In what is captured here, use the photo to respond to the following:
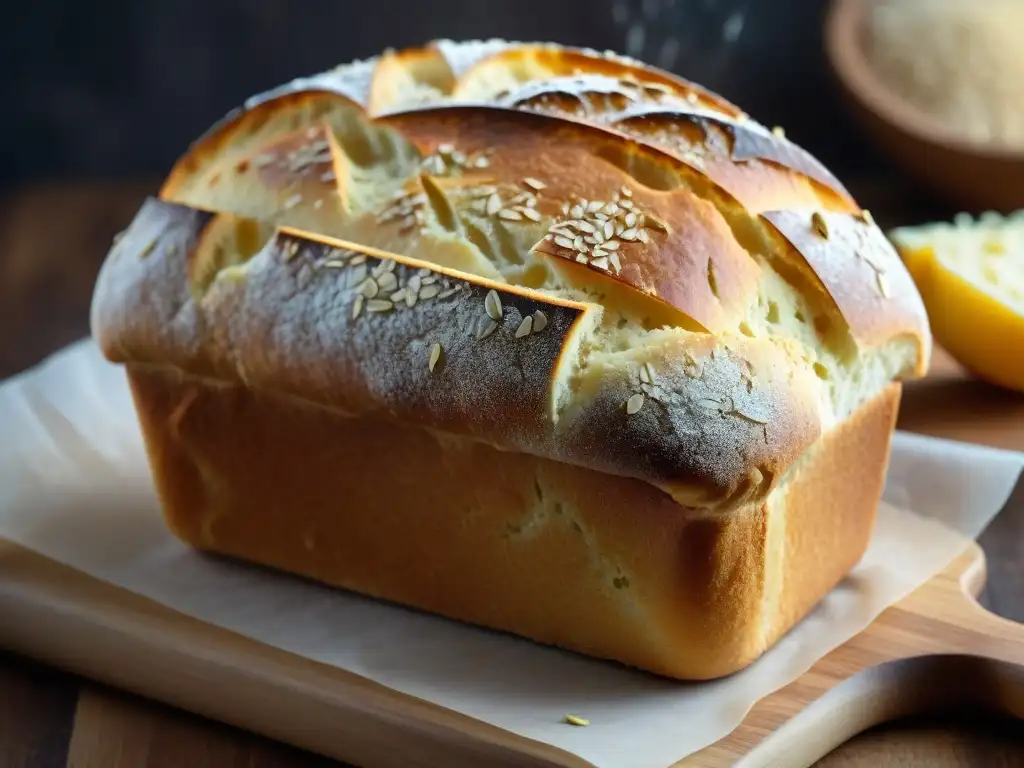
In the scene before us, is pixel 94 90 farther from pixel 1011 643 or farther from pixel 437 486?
pixel 1011 643

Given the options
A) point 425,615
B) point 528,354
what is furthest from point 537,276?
point 425,615

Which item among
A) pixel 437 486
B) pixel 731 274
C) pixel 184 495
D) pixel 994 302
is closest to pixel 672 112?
pixel 731 274

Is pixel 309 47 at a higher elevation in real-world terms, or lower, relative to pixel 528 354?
lower

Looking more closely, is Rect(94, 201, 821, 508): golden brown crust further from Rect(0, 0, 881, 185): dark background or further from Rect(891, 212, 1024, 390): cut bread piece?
Rect(0, 0, 881, 185): dark background

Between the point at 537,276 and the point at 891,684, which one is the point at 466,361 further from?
the point at 891,684

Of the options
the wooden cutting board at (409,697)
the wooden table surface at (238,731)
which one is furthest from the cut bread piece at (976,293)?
the wooden cutting board at (409,697)

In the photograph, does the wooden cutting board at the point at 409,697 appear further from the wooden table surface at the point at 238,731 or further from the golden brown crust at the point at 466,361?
the golden brown crust at the point at 466,361

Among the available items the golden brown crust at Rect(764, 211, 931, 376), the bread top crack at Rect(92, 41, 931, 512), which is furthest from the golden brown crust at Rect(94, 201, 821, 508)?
the golden brown crust at Rect(764, 211, 931, 376)
